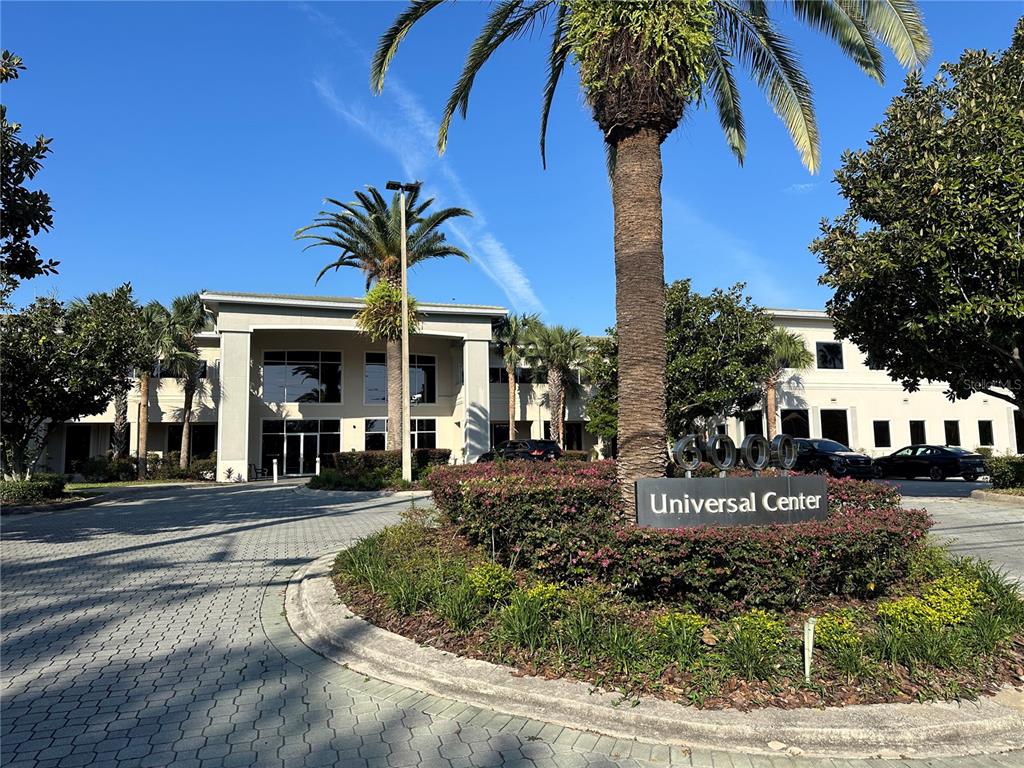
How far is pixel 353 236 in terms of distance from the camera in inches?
1021

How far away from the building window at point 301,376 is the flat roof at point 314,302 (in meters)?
5.05

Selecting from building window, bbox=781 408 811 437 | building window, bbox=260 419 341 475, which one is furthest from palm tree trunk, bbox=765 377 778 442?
building window, bbox=260 419 341 475

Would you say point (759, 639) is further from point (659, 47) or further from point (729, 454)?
point (659, 47)

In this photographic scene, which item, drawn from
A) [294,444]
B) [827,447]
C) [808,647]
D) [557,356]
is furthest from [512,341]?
[808,647]

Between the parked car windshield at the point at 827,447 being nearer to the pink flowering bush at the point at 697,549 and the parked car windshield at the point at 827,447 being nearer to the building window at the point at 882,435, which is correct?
the building window at the point at 882,435

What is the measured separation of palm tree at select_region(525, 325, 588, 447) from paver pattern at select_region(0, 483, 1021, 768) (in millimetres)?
26476

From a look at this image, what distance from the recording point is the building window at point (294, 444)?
3356 centimetres

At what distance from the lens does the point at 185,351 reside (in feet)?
103

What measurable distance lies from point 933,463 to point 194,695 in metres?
27.1

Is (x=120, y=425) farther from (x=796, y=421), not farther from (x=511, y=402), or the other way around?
(x=796, y=421)

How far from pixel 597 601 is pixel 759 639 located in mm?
1377

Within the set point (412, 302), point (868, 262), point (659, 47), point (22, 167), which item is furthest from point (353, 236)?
point (659, 47)

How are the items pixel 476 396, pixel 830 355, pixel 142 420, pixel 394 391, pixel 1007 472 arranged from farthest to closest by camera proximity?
pixel 830 355 → pixel 476 396 → pixel 142 420 → pixel 394 391 → pixel 1007 472

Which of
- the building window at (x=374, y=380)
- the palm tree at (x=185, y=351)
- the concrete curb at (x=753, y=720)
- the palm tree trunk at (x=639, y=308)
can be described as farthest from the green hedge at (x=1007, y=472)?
the palm tree at (x=185, y=351)
